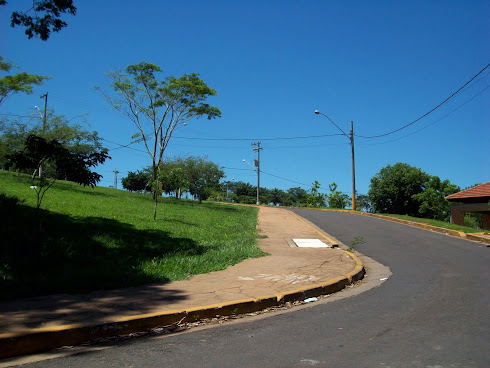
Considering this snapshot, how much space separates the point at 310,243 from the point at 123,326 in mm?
8691

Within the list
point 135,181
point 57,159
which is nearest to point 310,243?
point 57,159

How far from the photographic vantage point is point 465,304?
5.77 m

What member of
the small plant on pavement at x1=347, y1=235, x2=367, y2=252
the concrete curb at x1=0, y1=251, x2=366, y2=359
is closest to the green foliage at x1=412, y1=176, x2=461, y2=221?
the small plant on pavement at x1=347, y1=235, x2=367, y2=252

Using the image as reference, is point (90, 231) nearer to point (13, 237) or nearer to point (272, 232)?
point (13, 237)

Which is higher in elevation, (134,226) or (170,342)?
(134,226)

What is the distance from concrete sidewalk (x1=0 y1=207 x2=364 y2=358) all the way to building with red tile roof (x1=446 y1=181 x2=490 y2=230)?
24.7m

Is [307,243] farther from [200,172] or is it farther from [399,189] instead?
[399,189]

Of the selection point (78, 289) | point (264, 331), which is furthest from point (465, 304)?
point (78, 289)

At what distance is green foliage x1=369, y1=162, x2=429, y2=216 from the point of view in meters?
47.5

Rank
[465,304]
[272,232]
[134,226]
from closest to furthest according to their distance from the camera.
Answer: [465,304], [134,226], [272,232]

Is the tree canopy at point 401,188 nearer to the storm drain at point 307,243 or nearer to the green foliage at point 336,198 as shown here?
the green foliage at point 336,198

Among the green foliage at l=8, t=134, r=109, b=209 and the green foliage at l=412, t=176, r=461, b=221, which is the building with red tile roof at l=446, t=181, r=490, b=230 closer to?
the green foliage at l=412, t=176, r=461, b=221

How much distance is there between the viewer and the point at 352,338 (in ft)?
14.6

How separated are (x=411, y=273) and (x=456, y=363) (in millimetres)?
4965
